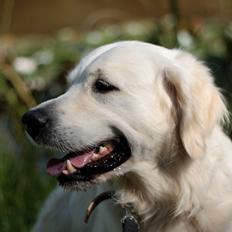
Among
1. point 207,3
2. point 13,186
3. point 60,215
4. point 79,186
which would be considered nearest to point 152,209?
point 79,186

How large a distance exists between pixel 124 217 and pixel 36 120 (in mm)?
670

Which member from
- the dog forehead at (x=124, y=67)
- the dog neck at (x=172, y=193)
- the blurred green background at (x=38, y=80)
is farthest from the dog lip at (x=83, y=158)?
the blurred green background at (x=38, y=80)

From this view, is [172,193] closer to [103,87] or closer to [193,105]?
[193,105]

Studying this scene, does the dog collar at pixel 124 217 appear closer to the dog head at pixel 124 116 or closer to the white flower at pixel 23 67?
the dog head at pixel 124 116

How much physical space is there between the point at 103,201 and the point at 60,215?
0.57 meters

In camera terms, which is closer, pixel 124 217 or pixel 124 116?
pixel 124 116

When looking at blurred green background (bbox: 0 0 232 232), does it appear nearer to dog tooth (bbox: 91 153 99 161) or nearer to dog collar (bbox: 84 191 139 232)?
dog collar (bbox: 84 191 139 232)

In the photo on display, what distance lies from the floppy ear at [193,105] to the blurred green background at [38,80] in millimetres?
1472

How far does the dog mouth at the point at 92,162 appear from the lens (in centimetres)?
389

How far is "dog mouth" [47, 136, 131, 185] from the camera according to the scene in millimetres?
3887

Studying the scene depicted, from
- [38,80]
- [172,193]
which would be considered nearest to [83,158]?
[172,193]

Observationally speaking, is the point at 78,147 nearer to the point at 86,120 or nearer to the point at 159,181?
the point at 86,120

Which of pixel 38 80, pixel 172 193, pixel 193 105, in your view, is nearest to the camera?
pixel 193 105

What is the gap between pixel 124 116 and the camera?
387 centimetres
